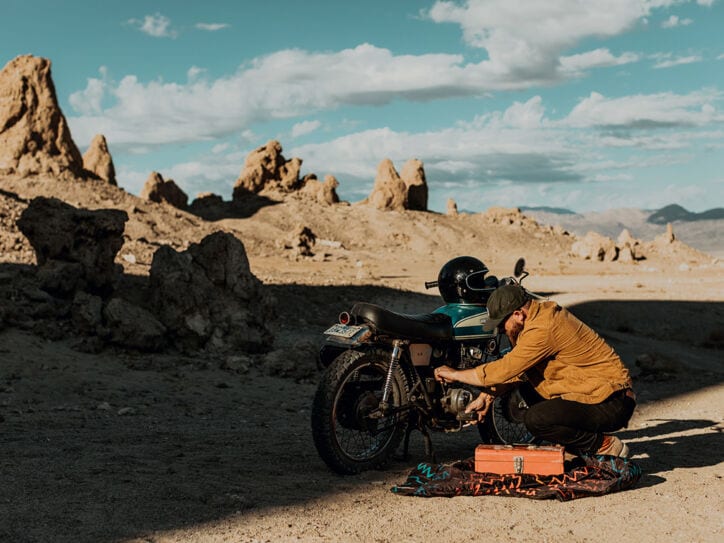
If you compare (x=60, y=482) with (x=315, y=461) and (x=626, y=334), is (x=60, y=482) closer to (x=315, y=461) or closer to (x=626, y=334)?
(x=315, y=461)

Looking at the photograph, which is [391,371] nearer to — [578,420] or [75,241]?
[578,420]

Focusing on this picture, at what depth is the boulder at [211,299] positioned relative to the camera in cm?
1264

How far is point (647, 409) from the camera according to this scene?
10414 mm

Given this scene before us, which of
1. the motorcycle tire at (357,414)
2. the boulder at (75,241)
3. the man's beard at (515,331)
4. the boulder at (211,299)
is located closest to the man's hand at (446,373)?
the motorcycle tire at (357,414)

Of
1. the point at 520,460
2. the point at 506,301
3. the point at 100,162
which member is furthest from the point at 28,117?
the point at 520,460

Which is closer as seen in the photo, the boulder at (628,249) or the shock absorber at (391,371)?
the shock absorber at (391,371)

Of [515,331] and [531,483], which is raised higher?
[515,331]

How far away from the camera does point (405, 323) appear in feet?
18.9

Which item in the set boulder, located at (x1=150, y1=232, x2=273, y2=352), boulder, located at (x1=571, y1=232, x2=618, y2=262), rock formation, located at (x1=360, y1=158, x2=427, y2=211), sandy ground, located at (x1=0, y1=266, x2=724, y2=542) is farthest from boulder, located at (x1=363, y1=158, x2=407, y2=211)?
sandy ground, located at (x1=0, y1=266, x2=724, y2=542)

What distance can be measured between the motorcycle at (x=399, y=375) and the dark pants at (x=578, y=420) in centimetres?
33

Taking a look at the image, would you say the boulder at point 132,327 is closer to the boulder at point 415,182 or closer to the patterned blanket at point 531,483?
the patterned blanket at point 531,483

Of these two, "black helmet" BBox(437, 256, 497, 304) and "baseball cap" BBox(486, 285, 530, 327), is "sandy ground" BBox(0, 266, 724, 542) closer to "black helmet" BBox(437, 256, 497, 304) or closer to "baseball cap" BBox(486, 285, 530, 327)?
"baseball cap" BBox(486, 285, 530, 327)

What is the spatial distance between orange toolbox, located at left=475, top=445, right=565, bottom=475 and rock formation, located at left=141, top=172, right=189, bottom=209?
50695mm

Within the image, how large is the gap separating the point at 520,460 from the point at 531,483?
0.16 m
